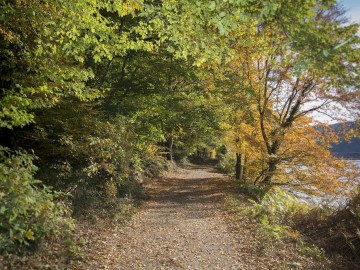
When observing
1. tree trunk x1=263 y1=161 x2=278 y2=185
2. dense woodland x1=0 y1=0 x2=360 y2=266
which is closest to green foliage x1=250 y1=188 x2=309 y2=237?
dense woodland x1=0 y1=0 x2=360 y2=266

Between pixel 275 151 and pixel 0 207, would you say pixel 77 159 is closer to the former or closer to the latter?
pixel 0 207

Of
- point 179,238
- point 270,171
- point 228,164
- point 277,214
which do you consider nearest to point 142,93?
point 179,238

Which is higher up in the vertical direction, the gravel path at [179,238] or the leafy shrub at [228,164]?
the leafy shrub at [228,164]

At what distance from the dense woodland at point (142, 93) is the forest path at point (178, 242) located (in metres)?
Answer: 1.45

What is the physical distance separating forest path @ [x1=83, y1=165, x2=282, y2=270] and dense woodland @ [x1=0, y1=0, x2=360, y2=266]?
145 cm

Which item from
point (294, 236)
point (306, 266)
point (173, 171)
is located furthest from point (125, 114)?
point (173, 171)

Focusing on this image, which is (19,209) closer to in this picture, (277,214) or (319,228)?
(319,228)

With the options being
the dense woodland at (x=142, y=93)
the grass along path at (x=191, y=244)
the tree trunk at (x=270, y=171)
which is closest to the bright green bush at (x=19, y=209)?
the dense woodland at (x=142, y=93)

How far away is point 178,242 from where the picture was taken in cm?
857

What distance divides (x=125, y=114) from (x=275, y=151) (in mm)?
8223

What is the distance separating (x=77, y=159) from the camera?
9.82m

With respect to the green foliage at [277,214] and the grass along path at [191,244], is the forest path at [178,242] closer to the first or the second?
the grass along path at [191,244]

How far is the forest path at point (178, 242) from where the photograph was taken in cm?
706

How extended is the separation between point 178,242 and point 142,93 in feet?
23.1
